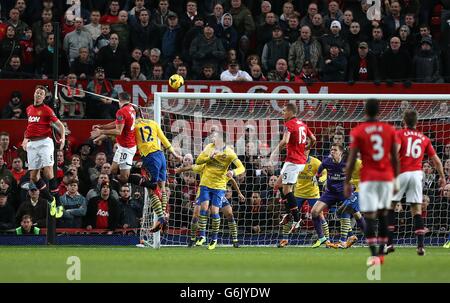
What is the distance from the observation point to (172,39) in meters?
24.2

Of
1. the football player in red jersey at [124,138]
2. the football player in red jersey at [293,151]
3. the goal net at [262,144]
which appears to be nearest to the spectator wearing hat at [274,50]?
the goal net at [262,144]

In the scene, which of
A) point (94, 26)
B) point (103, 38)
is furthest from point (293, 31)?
point (94, 26)

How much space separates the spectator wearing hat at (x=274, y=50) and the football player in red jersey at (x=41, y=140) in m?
6.45

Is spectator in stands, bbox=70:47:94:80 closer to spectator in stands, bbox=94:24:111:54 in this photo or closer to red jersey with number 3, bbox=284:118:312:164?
spectator in stands, bbox=94:24:111:54

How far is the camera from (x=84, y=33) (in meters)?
23.7

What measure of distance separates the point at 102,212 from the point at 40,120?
3.06 meters

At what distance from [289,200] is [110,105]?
16.7 ft

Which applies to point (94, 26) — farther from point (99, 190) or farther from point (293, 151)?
point (293, 151)

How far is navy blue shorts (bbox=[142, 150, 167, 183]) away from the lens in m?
19.1

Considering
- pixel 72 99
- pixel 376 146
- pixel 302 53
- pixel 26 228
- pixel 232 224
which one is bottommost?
pixel 26 228

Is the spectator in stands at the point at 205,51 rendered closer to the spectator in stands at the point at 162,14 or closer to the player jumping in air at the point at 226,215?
the spectator in stands at the point at 162,14

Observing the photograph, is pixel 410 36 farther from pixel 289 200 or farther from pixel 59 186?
pixel 59 186

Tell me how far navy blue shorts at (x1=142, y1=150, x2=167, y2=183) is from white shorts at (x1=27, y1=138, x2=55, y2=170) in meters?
1.71

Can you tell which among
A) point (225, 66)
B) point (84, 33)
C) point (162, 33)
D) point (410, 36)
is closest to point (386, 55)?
point (410, 36)
